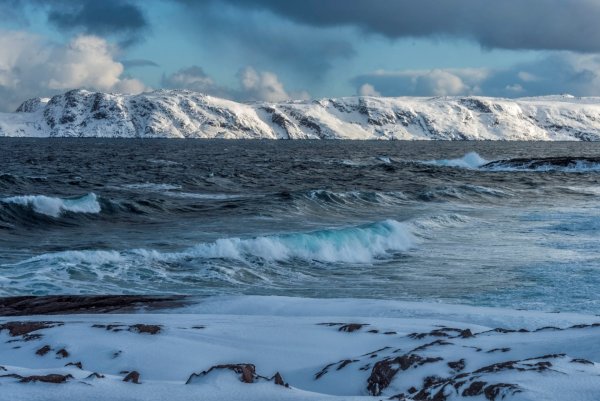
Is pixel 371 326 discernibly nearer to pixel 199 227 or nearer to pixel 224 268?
pixel 224 268

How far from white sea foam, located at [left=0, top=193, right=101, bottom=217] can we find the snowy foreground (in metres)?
20.5

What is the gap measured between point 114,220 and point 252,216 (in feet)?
19.1

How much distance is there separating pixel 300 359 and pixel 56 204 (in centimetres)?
2542

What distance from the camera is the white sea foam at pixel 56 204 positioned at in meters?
29.5

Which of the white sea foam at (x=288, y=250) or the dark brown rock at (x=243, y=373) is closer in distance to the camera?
the dark brown rock at (x=243, y=373)

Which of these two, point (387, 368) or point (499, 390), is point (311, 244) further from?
point (499, 390)

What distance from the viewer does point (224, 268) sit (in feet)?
58.4

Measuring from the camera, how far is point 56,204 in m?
30.1

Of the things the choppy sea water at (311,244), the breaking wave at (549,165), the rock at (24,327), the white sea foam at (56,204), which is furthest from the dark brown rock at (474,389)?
the breaking wave at (549,165)

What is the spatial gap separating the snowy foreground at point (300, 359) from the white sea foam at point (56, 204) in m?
20.5

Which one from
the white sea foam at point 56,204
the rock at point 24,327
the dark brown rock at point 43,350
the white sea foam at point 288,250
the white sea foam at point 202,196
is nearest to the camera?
the dark brown rock at point 43,350

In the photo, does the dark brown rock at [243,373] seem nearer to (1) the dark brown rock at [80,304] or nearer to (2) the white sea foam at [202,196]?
(1) the dark brown rock at [80,304]

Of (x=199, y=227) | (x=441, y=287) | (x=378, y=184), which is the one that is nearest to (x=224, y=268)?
(x=441, y=287)

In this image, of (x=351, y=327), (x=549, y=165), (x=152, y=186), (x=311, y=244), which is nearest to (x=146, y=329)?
(x=351, y=327)
